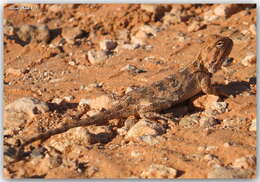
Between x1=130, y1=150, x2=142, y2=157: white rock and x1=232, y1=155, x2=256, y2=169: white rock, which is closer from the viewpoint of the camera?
x1=232, y1=155, x2=256, y2=169: white rock

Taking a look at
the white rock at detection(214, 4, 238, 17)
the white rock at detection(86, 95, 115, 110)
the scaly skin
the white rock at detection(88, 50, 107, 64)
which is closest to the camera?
the scaly skin

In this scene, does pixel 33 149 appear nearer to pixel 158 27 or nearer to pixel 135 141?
pixel 135 141

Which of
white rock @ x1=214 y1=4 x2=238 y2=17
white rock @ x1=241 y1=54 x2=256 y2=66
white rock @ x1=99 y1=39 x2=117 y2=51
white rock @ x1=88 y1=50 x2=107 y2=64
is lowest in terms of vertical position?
white rock @ x1=88 y1=50 x2=107 y2=64

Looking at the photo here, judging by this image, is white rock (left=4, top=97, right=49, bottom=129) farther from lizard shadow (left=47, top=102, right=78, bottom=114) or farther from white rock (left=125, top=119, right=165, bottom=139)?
white rock (left=125, top=119, right=165, bottom=139)

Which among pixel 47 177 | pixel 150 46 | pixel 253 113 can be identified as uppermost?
pixel 150 46

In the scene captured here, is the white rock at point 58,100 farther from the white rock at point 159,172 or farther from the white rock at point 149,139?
the white rock at point 159,172

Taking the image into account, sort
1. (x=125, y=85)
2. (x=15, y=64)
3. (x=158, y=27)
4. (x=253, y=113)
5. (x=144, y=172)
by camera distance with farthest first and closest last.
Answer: (x=158, y=27)
(x=15, y=64)
(x=125, y=85)
(x=253, y=113)
(x=144, y=172)

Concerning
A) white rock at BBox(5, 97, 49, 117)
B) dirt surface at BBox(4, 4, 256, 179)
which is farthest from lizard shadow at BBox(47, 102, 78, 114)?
white rock at BBox(5, 97, 49, 117)

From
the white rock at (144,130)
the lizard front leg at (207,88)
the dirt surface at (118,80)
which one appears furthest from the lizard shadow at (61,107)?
the lizard front leg at (207,88)

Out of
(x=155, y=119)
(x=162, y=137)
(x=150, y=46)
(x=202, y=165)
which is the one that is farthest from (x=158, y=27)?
(x=202, y=165)

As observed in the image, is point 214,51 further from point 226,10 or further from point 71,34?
point 71,34
